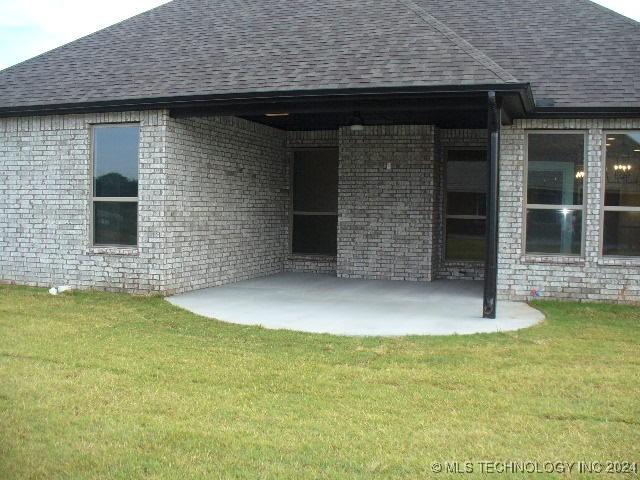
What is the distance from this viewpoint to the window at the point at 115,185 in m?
11.2

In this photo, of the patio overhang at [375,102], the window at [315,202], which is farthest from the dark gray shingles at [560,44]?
the window at [315,202]

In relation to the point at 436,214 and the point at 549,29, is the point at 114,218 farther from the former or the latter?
the point at 549,29

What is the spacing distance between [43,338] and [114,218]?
13.1 ft

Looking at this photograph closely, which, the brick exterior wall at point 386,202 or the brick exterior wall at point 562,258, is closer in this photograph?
the brick exterior wall at point 562,258

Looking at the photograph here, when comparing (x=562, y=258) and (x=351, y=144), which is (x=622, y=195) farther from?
(x=351, y=144)

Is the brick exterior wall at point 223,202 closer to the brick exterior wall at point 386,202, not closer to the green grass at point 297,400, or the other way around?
the brick exterior wall at point 386,202

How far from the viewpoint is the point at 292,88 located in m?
9.97

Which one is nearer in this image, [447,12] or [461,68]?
[461,68]

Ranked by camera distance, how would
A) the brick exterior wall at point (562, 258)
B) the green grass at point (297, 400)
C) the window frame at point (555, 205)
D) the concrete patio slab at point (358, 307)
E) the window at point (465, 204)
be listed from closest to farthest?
the green grass at point (297, 400)
the concrete patio slab at point (358, 307)
the brick exterior wall at point (562, 258)
the window frame at point (555, 205)
the window at point (465, 204)

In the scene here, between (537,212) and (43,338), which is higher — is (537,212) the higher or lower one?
the higher one

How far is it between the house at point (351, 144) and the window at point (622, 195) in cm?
→ 2

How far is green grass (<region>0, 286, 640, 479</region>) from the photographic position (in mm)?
4223

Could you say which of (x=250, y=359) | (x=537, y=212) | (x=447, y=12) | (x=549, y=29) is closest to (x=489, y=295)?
(x=537, y=212)

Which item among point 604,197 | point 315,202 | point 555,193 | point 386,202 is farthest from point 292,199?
point 604,197
